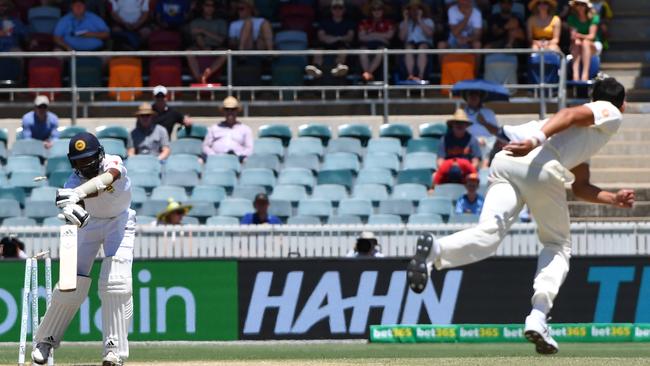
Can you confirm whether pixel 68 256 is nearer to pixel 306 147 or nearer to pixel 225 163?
pixel 225 163

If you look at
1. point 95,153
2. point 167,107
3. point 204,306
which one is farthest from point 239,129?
point 95,153

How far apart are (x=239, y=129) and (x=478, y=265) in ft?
15.8

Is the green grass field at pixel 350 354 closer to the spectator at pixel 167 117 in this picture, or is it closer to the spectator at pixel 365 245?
the spectator at pixel 365 245

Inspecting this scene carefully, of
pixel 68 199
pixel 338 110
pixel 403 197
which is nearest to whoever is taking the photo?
pixel 68 199

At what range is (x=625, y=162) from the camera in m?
21.1

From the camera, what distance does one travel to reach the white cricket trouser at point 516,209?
10656 millimetres

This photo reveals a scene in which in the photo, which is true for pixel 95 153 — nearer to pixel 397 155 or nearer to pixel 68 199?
pixel 68 199

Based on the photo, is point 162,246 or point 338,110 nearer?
point 162,246

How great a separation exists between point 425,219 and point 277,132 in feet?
10.2

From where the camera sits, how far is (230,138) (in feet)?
67.7

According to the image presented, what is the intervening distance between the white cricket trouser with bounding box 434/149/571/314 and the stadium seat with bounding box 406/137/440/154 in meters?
9.46

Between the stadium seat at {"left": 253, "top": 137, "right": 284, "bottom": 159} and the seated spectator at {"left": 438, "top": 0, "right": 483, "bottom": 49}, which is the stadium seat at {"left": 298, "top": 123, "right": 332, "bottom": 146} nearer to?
the stadium seat at {"left": 253, "top": 137, "right": 284, "bottom": 159}

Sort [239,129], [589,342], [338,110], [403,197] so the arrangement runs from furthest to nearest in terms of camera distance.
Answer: [338,110]
[239,129]
[403,197]
[589,342]

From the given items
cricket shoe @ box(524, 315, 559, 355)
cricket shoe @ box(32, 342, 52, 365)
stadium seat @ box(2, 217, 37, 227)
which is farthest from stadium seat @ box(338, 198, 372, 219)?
cricket shoe @ box(524, 315, 559, 355)
